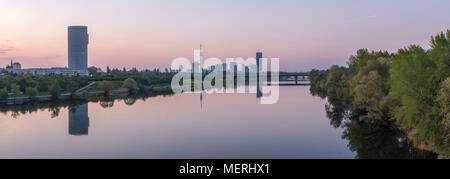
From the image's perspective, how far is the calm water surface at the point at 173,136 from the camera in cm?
2253

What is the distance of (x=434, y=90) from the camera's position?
62.7 ft

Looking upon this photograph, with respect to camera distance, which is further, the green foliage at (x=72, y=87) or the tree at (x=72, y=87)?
the green foliage at (x=72, y=87)

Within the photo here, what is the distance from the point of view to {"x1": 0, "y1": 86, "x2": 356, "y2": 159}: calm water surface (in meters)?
22.5

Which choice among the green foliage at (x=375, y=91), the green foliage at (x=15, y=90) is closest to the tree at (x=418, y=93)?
the green foliage at (x=375, y=91)

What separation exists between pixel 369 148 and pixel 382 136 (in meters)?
3.61

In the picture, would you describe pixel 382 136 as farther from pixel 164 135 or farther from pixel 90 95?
pixel 90 95

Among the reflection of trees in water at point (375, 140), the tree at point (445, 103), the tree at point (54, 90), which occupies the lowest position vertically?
the reflection of trees in water at point (375, 140)

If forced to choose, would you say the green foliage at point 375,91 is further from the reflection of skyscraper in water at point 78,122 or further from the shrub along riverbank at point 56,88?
the shrub along riverbank at point 56,88

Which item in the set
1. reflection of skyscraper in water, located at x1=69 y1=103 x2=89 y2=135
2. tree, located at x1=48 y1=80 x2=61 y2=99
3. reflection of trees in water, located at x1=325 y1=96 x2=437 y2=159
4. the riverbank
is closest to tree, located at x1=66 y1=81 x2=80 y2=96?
the riverbank

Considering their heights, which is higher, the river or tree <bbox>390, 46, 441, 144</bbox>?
tree <bbox>390, 46, 441, 144</bbox>

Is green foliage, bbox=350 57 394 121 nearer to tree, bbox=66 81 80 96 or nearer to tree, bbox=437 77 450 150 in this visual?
tree, bbox=437 77 450 150
